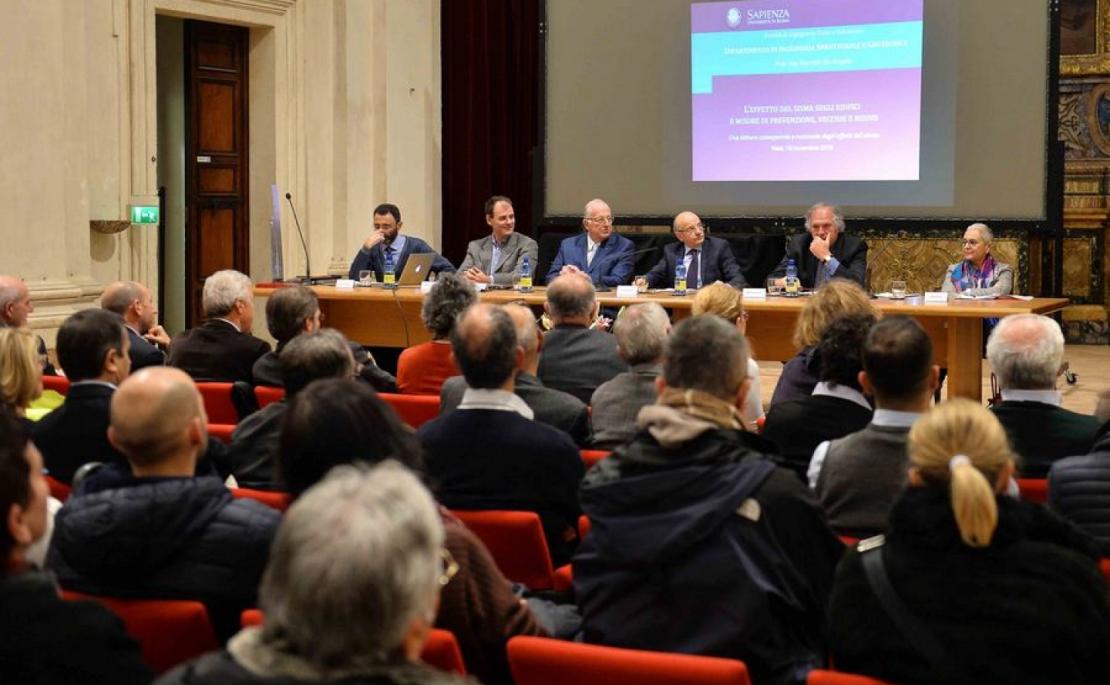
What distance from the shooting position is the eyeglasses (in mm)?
2207

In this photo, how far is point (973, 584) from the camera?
2031mm

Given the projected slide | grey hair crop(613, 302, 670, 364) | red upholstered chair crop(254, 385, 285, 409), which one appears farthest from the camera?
the projected slide

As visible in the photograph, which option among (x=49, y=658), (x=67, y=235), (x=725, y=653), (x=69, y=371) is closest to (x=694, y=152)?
(x=67, y=235)

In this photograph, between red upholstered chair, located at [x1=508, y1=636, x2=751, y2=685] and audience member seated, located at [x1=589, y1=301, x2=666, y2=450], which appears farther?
audience member seated, located at [x1=589, y1=301, x2=666, y2=450]

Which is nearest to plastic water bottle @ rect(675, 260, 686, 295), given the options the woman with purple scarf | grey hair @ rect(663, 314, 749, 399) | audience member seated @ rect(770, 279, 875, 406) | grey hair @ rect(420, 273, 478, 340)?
the woman with purple scarf

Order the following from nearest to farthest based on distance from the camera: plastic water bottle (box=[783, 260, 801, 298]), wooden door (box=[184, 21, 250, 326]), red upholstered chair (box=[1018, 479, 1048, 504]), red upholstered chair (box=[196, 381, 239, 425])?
red upholstered chair (box=[1018, 479, 1048, 504]), red upholstered chair (box=[196, 381, 239, 425]), plastic water bottle (box=[783, 260, 801, 298]), wooden door (box=[184, 21, 250, 326])

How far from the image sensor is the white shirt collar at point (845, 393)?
3445 millimetres

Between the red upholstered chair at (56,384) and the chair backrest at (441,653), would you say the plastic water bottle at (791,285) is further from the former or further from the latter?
the chair backrest at (441,653)

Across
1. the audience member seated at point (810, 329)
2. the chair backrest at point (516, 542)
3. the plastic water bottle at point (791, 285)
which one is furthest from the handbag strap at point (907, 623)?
the plastic water bottle at point (791, 285)

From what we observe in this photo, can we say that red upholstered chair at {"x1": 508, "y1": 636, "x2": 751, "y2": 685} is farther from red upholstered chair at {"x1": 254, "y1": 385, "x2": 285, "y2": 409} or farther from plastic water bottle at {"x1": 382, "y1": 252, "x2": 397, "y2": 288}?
plastic water bottle at {"x1": 382, "y1": 252, "x2": 397, "y2": 288}

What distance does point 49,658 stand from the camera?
5.92 ft

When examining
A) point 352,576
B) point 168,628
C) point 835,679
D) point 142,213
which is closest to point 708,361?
point 835,679

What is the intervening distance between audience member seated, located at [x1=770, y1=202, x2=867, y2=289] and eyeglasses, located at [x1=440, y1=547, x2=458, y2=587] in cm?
572

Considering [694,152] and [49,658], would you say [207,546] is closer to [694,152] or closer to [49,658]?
[49,658]
